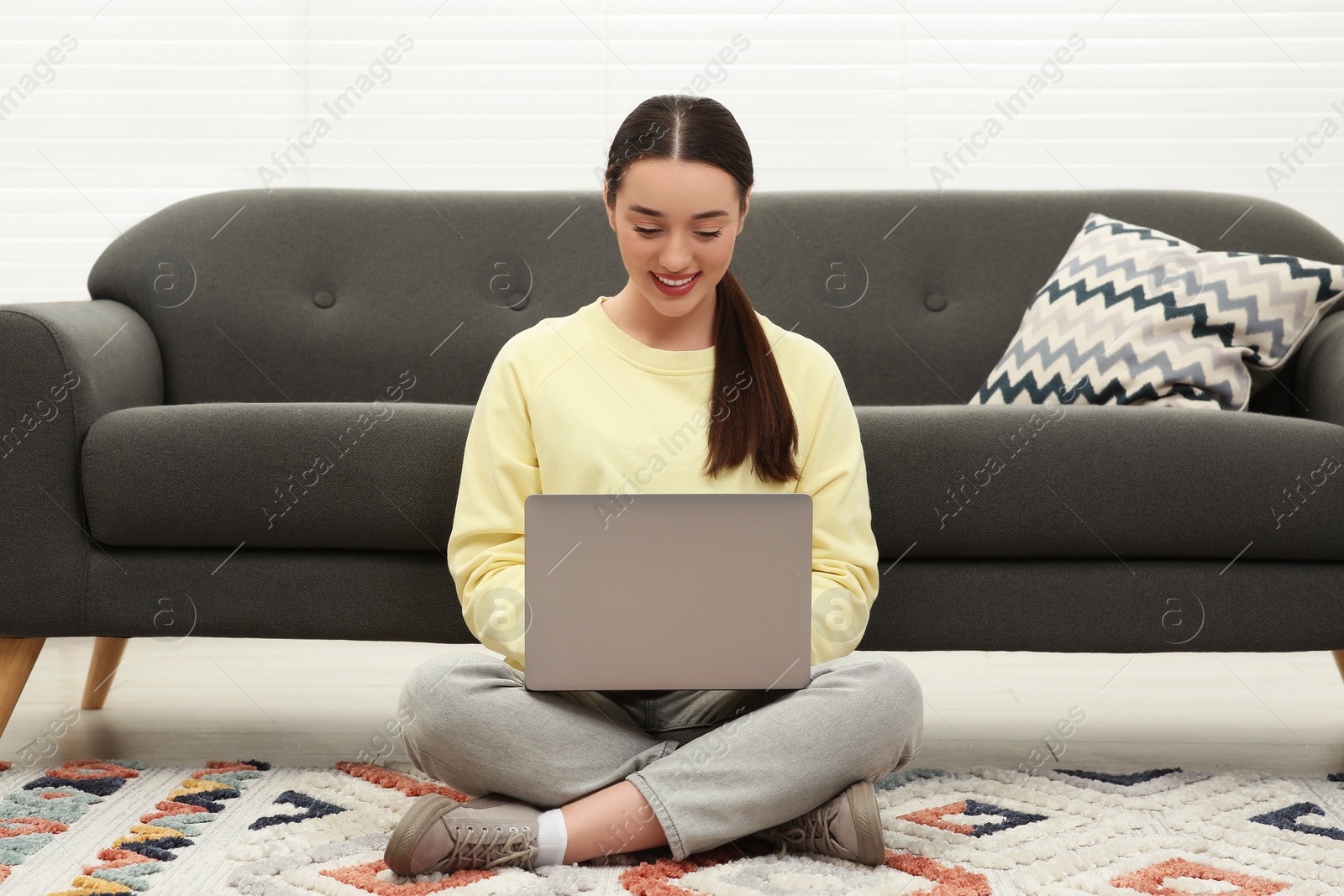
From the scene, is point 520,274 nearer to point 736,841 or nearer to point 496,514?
point 496,514

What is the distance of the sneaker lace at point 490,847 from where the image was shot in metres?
1.03

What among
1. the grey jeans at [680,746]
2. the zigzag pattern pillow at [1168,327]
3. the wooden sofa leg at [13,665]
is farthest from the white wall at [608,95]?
the grey jeans at [680,746]

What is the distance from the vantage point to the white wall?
263cm

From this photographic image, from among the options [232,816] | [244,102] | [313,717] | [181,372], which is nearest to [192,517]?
[232,816]

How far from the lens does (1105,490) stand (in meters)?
1.41

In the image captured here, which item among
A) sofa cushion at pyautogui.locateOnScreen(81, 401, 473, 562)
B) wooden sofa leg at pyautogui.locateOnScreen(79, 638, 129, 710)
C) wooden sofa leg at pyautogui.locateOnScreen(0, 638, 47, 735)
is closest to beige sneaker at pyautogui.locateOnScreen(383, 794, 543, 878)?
sofa cushion at pyautogui.locateOnScreen(81, 401, 473, 562)

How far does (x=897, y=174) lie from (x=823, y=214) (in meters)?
0.69

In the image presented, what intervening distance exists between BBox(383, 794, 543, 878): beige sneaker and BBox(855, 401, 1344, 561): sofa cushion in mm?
595

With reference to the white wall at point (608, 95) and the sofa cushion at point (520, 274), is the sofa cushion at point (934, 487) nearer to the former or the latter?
the sofa cushion at point (520, 274)

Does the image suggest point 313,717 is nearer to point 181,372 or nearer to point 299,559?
point 299,559

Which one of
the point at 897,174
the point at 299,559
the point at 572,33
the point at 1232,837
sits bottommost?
the point at 1232,837

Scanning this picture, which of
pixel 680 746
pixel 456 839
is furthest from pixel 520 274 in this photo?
pixel 456 839

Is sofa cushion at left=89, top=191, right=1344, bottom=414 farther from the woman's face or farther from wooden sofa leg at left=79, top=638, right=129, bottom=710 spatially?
the woman's face

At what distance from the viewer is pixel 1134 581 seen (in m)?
1.43
